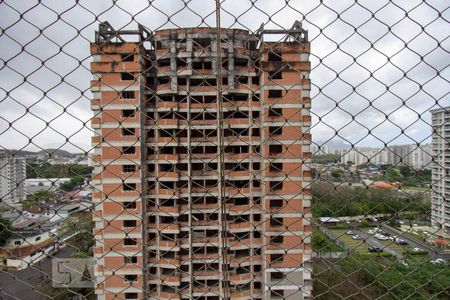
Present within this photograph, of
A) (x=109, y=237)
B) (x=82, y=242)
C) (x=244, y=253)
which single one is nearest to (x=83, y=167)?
(x=109, y=237)

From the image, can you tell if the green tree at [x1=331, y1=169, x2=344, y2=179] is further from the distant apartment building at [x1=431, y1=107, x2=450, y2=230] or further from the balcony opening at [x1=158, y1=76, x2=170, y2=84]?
the balcony opening at [x1=158, y1=76, x2=170, y2=84]

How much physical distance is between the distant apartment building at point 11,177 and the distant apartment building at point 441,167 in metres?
1.58

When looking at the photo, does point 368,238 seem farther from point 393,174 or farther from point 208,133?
point 208,133

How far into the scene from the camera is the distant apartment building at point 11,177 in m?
1.15

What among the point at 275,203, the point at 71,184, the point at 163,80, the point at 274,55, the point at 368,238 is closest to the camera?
the point at 368,238

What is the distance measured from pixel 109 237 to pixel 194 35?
14.8 ft

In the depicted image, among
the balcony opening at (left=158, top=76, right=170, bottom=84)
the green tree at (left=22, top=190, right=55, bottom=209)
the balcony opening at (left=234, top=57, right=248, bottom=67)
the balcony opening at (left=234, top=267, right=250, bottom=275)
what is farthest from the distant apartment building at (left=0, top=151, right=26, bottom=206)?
the balcony opening at (left=234, top=267, right=250, bottom=275)

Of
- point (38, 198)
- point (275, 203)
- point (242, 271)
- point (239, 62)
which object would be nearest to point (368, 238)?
point (38, 198)

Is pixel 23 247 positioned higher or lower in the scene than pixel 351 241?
higher

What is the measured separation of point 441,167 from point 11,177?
78.4 inches

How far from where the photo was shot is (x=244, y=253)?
21.2 feet

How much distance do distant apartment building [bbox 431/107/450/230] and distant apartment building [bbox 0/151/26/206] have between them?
1.58m

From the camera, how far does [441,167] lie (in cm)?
126

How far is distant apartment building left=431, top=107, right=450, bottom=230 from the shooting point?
47.5 inches
